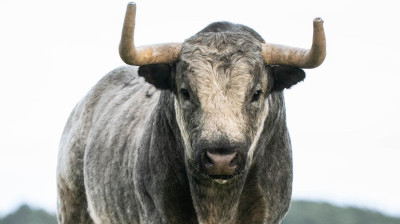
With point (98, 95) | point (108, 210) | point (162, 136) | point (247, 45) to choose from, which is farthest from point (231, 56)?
point (98, 95)

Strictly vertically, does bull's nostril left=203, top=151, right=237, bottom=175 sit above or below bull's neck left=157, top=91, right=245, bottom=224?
above

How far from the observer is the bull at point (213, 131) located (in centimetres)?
905

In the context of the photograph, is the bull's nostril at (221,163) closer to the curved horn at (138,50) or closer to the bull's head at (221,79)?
the bull's head at (221,79)

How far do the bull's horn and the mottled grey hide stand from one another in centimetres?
10

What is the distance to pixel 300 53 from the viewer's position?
960cm

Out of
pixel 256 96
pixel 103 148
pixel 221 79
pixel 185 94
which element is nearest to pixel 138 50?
pixel 185 94

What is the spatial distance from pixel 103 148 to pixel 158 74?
2.38 meters

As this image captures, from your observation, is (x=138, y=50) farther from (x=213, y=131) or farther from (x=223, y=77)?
(x=213, y=131)

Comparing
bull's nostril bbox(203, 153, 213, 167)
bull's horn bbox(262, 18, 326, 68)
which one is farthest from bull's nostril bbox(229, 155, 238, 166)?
bull's horn bbox(262, 18, 326, 68)

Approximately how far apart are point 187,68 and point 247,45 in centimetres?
56

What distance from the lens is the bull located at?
9.05m

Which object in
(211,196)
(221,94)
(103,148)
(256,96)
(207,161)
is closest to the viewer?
(207,161)

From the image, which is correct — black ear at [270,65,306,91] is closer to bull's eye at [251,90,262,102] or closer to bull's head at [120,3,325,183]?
bull's head at [120,3,325,183]

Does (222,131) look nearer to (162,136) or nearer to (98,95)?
(162,136)
